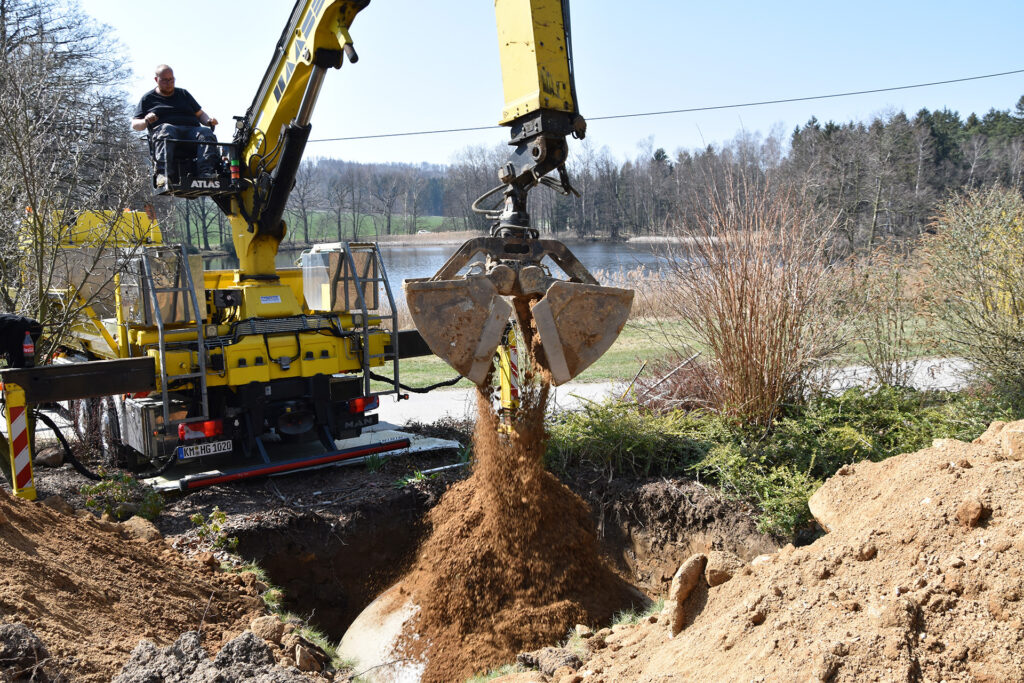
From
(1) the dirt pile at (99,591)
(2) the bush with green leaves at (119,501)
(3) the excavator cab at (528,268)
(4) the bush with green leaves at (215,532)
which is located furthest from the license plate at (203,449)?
(3) the excavator cab at (528,268)

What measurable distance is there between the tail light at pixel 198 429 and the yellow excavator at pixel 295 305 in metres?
0.01

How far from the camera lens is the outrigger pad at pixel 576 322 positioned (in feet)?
15.2

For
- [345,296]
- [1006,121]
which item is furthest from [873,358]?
[1006,121]

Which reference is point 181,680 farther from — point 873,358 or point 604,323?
point 873,358

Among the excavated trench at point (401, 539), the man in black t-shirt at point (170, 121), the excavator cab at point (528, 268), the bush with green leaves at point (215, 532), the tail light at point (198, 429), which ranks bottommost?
the excavated trench at point (401, 539)

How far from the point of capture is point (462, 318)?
454cm

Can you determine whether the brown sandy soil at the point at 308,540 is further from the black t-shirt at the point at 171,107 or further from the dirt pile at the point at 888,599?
the black t-shirt at the point at 171,107

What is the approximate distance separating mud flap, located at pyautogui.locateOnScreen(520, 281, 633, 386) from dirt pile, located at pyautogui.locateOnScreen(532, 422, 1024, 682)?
5.09 feet

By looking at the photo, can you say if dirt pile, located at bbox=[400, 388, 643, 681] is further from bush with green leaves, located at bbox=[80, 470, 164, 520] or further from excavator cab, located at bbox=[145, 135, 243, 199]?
excavator cab, located at bbox=[145, 135, 243, 199]

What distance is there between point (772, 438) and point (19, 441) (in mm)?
5829

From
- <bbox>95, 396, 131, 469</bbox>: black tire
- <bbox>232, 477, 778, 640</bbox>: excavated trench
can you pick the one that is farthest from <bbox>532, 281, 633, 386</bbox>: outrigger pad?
<bbox>95, 396, 131, 469</bbox>: black tire

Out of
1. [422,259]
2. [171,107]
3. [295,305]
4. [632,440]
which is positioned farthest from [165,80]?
[422,259]

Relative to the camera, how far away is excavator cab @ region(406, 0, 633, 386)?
4.41m

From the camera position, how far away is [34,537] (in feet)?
13.6
